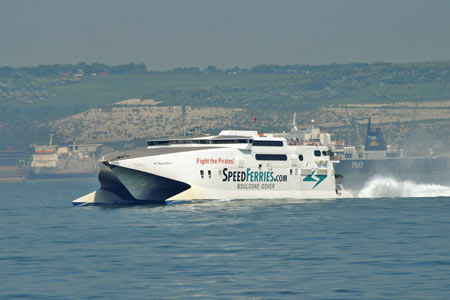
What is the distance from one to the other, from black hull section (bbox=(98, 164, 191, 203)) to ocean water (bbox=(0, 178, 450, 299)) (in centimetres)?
395

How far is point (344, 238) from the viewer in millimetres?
44969

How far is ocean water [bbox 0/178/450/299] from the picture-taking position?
3103cm

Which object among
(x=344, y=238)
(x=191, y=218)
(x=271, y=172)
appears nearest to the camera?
(x=344, y=238)

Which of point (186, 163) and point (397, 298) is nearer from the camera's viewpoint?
point (397, 298)

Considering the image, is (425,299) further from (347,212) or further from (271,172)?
(271,172)

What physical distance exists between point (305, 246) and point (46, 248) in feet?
42.6

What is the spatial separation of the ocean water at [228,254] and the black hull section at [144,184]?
3952 millimetres

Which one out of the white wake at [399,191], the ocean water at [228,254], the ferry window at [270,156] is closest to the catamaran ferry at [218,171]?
the ferry window at [270,156]

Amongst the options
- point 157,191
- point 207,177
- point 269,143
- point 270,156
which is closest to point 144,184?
point 157,191

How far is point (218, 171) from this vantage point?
70.9 m

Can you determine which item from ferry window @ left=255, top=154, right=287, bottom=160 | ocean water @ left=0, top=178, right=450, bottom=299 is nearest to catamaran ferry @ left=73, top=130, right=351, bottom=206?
ferry window @ left=255, top=154, right=287, bottom=160

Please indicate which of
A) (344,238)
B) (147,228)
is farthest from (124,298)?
(147,228)

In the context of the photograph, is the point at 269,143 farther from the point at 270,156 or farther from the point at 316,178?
the point at 316,178

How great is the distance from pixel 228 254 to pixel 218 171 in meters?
31.3
